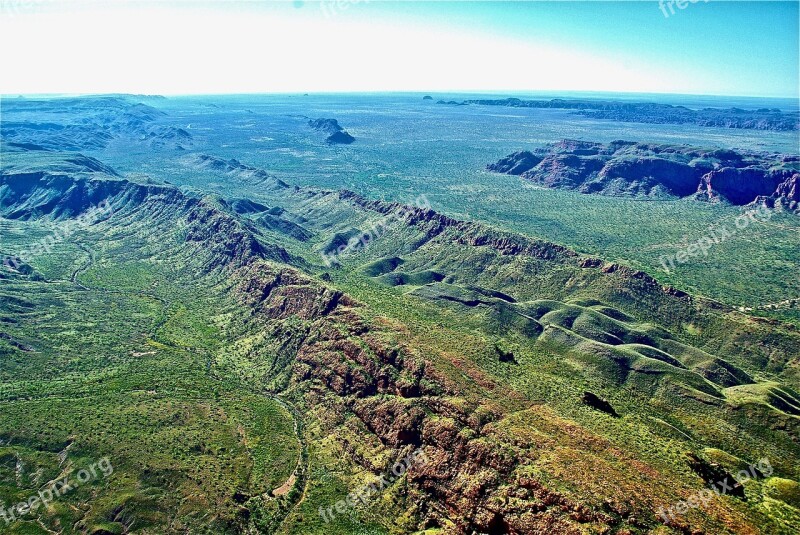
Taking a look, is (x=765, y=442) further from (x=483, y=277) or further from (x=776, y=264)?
(x=776, y=264)

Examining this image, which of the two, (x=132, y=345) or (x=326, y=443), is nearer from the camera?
(x=326, y=443)

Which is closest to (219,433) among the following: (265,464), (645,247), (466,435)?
(265,464)

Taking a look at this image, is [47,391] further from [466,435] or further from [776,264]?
[776,264]

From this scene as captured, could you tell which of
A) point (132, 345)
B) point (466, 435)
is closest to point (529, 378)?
point (466, 435)

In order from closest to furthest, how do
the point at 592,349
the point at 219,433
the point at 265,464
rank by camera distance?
the point at 265,464 → the point at 219,433 → the point at 592,349

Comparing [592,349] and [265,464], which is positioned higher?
[592,349]

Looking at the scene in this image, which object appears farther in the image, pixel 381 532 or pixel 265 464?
pixel 265 464

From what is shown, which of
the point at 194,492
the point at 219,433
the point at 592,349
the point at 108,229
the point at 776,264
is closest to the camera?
the point at 194,492

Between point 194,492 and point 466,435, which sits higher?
point 466,435

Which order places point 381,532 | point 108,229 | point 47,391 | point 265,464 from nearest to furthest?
point 381,532
point 265,464
point 47,391
point 108,229
